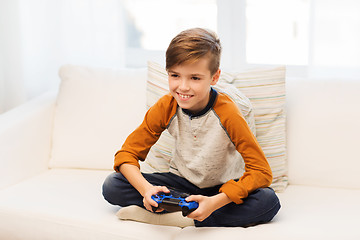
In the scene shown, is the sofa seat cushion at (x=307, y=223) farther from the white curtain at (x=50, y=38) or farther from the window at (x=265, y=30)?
the white curtain at (x=50, y=38)

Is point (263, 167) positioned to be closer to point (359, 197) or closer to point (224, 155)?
point (224, 155)

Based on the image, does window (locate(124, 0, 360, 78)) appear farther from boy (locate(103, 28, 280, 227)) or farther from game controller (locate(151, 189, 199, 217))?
game controller (locate(151, 189, 199, 217))

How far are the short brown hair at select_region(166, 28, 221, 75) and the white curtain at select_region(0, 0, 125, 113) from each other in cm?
107

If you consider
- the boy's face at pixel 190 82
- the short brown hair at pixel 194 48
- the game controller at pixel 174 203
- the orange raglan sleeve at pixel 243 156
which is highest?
the short brown hair at pixel 194 48

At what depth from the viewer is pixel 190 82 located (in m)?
1.52

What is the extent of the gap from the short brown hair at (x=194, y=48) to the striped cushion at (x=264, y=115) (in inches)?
12.6

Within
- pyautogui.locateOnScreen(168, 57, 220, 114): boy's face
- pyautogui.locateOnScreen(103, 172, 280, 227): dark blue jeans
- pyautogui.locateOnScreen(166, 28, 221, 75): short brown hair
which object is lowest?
pyautogui.locateOnScreen(103, 172, 280, 227): dark blue jeans

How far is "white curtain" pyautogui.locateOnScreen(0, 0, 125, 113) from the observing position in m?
2.52

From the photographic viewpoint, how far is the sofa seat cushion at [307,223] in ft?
4.73

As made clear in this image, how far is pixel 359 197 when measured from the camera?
1759 millimetres

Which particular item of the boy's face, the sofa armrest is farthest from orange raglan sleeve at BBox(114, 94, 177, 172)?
the sofa armrest

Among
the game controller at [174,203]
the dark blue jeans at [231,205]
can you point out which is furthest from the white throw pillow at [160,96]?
the game controller at [174,203]

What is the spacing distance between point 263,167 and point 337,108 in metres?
0.51

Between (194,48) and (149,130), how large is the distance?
0.34m
